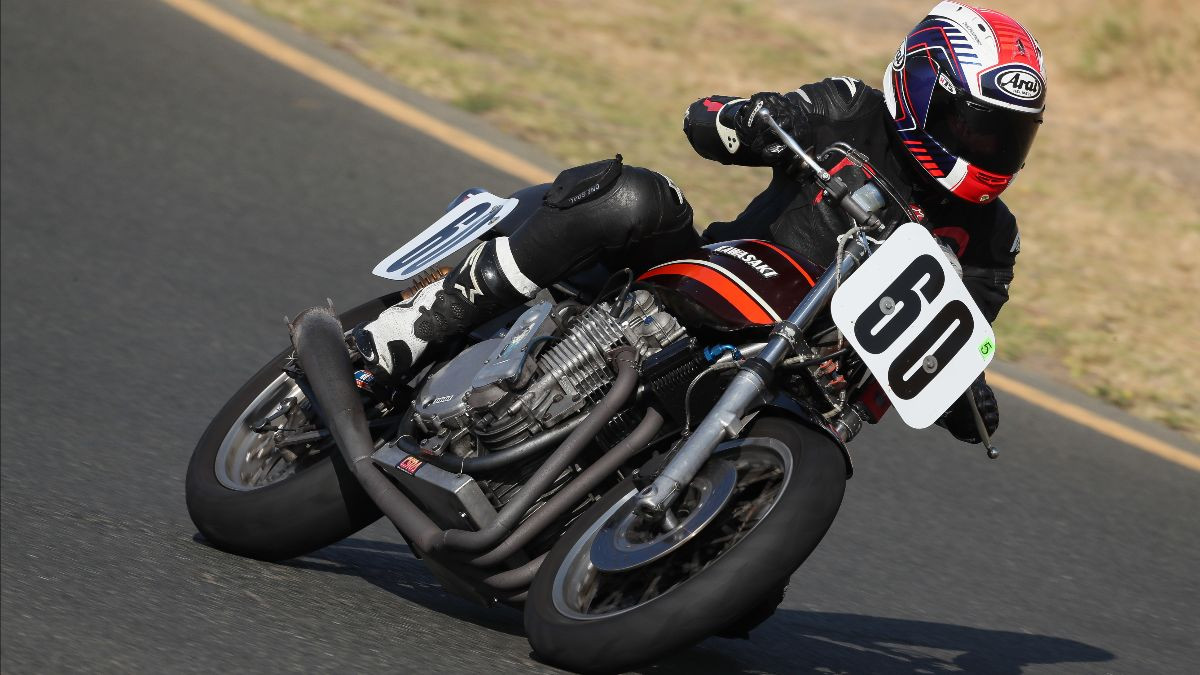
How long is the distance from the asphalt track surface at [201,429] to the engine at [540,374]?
467mm

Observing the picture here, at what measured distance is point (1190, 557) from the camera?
5.40 m

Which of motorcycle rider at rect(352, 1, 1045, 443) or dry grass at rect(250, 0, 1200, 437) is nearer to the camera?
motorcycle rider at rect(352, 1, 1045, 443)

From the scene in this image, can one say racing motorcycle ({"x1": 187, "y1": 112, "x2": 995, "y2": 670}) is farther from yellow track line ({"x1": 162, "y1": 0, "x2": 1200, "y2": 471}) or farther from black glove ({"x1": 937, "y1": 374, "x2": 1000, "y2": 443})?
yellow track line ({"x1": 162, "y1": 0, "x2": 1200, "y2": 471})

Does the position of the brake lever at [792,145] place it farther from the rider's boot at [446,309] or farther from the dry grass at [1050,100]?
the dry grass at [1050,100]

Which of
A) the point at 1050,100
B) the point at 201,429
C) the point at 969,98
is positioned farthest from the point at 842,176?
the point at 1050,100

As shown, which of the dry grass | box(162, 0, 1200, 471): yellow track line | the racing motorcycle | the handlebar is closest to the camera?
the racing motorcycle

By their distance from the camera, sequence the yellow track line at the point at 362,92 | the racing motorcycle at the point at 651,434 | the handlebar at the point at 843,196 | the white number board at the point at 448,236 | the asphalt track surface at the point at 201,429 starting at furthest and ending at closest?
the yellow track line at the point at 362,92, the white number board at the point at 448,236, the asphalt track surface at the point at 201,429, the handlebar at the point at 843,196, the racing motorcycle at the point at 651,434

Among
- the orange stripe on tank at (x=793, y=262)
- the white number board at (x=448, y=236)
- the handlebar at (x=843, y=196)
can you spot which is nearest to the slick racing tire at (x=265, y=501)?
the white number board at (x=448, y=236)

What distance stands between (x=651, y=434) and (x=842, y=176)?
0.70 m

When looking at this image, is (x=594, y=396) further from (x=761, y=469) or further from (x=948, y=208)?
(x=948, y=208)

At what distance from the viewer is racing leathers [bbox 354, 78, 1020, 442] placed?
3688 mm

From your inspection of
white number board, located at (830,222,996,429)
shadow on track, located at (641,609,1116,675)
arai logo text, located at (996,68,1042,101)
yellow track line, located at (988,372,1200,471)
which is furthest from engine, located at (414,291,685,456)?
yellow track line, located at (988,372,1200,471)

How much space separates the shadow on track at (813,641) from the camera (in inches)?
154

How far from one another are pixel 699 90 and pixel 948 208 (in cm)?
538
